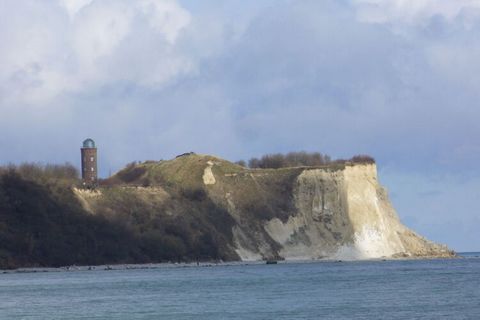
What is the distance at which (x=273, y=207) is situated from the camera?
423 ft

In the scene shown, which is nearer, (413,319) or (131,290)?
(413,319)

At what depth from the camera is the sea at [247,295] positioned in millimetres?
53844

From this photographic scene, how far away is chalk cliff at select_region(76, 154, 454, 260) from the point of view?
123125 mm

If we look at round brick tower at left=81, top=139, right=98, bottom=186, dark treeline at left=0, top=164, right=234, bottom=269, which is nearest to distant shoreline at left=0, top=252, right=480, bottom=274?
dark treeline at left=0, top=164, right=234, bottom=269

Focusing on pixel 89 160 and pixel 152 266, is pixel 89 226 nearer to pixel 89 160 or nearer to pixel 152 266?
pixel 152 266

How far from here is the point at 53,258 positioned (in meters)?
106

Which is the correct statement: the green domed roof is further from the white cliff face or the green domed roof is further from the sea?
the sea

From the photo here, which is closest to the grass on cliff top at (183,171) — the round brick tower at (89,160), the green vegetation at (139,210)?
the green vegetation at (139,210)

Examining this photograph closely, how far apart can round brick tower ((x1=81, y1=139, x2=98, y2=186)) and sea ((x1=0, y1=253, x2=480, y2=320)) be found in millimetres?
34025

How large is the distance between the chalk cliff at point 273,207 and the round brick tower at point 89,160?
2.60 metres

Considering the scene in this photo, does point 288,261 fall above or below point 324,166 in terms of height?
below

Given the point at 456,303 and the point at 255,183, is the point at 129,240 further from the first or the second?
the point at 456,303

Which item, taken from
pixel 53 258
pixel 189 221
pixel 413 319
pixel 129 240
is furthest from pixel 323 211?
pixel 413 319

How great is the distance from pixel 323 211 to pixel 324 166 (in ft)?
20.8
